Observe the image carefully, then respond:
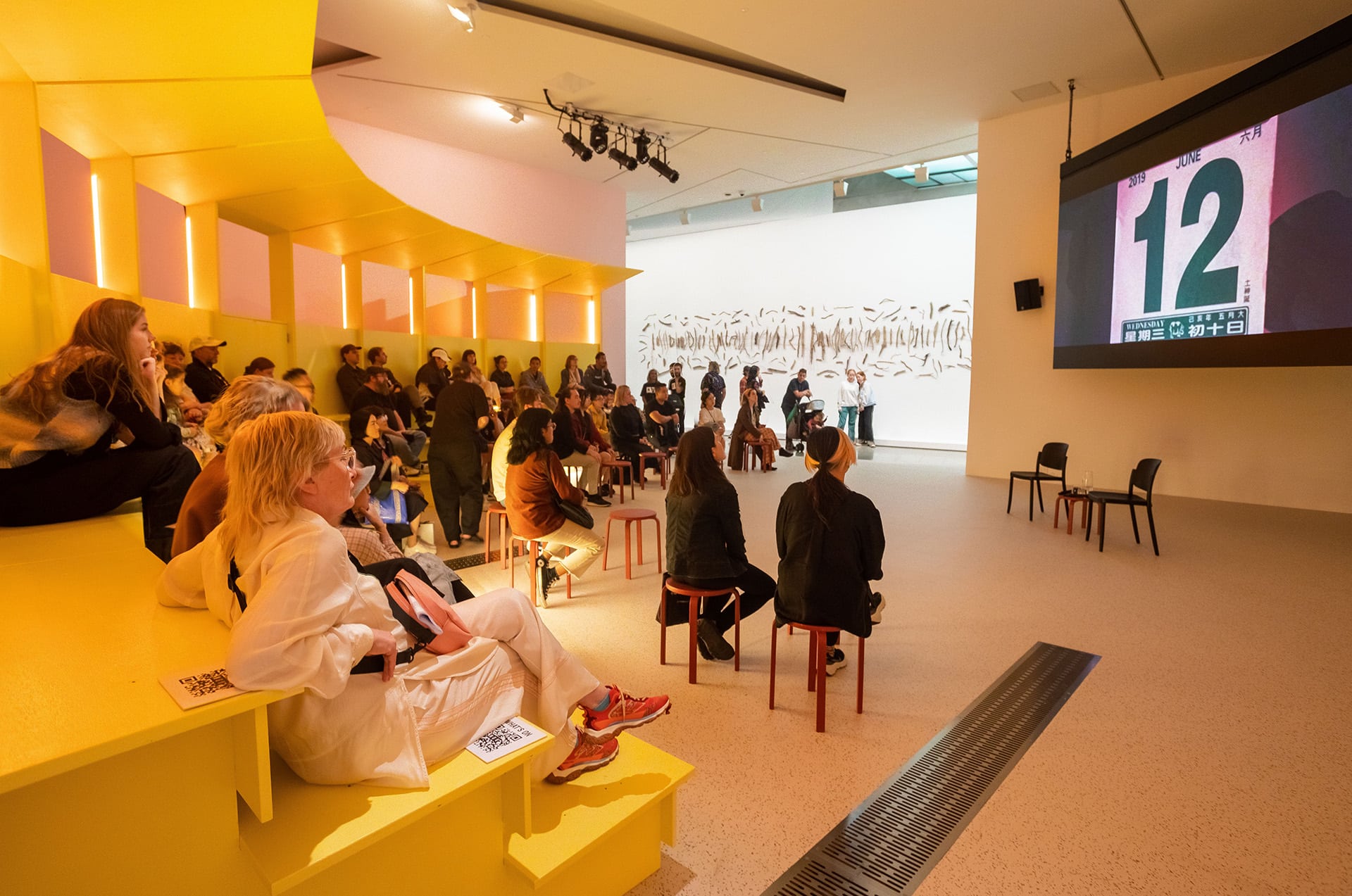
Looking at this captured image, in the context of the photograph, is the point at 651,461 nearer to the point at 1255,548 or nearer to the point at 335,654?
the point at 1255,548

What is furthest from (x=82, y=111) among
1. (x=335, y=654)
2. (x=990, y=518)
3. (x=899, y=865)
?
(x=990, y=518)

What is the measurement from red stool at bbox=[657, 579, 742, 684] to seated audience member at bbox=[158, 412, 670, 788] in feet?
4.54

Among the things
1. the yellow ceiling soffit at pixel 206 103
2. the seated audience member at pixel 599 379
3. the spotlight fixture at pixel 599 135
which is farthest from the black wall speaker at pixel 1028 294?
the yellow ceiling soffit at pixel 206 103

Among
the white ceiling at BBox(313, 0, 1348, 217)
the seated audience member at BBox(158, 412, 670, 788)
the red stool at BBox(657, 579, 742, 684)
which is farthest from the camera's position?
the white ceiling at BBox(313, 0, 1348, 217)

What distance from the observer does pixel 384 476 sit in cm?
478

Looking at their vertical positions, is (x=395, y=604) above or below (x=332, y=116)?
below

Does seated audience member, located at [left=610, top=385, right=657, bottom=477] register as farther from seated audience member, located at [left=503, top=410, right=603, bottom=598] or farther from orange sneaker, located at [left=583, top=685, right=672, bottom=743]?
orange sneaker, located at [left=583, top=685, right=672, bottom=743]

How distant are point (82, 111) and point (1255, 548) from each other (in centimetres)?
885

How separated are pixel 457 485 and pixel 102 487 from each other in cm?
293

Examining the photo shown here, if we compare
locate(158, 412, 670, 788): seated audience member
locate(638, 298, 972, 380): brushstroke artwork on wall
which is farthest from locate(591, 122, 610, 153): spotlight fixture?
locate(158, 412, 670, 788): seated audience member

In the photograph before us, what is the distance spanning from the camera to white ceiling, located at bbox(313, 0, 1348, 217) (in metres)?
6.36

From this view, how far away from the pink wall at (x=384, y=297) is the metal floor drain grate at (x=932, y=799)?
9.36 metres

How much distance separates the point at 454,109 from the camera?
29.3 ft

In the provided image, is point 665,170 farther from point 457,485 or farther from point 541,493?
point 541,493
